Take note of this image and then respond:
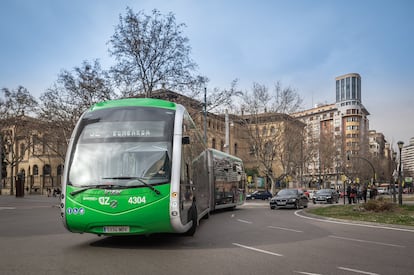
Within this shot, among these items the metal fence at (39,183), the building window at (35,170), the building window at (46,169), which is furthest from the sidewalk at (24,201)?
the building window at (35,170)

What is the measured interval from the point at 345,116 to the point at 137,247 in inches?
5050

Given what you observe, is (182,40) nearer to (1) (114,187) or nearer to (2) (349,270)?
(1) (114,187)

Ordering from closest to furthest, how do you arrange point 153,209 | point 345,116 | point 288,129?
point 153,209 → point 288,129 → point 345,116

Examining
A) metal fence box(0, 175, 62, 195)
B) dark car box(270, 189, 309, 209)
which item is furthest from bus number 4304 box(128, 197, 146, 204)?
metal fence box(0, 175, 62, 195)

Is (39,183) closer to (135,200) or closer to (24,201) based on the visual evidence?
(24,201)

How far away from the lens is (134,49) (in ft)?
107

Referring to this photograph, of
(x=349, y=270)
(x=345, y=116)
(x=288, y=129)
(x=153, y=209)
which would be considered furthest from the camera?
(x=345, y=116)

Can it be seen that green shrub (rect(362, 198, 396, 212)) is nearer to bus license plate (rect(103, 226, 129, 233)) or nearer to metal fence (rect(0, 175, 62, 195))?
bus license plate (rect(103, 226, 129, 233))

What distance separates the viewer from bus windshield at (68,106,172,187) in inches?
360

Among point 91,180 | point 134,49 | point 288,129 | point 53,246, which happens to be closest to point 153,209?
point 91,180

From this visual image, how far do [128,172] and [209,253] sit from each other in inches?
92.3

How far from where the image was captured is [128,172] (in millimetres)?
9156

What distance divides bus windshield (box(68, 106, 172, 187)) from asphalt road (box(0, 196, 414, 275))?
58.9 inches

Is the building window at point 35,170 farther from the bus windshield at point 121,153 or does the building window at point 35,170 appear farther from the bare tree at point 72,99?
the bus windshield at point 121,153
